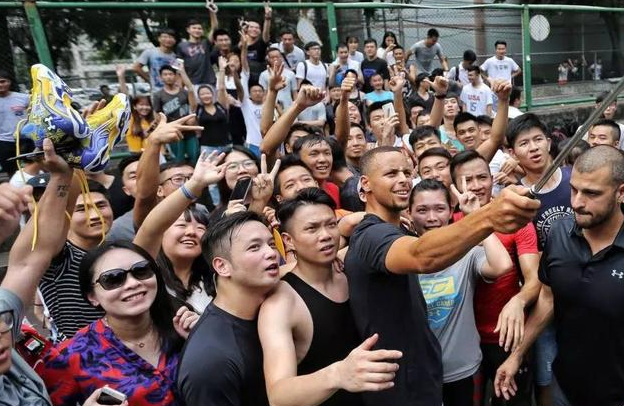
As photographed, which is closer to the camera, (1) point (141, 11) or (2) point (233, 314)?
(2) point (233, 314)

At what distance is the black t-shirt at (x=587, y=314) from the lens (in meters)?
2.26

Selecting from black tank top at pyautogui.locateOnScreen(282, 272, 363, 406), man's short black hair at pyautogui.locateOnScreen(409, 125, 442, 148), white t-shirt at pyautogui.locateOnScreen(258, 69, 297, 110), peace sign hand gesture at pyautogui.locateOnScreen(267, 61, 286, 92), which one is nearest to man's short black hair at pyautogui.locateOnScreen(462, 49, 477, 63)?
white t-shirt at pyautogui.locateOnScreen(258, 69, 297, 110)

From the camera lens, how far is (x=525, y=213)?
1.46 meters

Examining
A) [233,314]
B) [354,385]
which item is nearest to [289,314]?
[233,314]

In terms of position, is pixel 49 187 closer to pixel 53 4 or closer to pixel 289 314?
pixel 289 314

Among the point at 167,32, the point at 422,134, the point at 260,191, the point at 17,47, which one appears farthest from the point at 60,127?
the point at 167,32

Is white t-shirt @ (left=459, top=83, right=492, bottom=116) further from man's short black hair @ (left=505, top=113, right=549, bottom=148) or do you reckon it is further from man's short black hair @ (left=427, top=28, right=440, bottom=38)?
man's short black hair @ (left=505, top=113, right=549, bottom=148)

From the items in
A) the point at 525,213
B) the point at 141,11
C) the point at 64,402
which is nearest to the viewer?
the point at 525,213

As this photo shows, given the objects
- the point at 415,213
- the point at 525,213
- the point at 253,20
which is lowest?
the point at 415,213

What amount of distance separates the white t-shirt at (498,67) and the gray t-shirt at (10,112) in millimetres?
7117

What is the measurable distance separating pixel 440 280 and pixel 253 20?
18.2 feet

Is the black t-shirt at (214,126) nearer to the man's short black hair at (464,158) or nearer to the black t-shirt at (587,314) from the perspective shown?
the man's short black hair at (464,158)

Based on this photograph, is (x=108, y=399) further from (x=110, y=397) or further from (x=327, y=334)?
(x=327, y=334)

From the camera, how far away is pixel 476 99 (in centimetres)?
774
